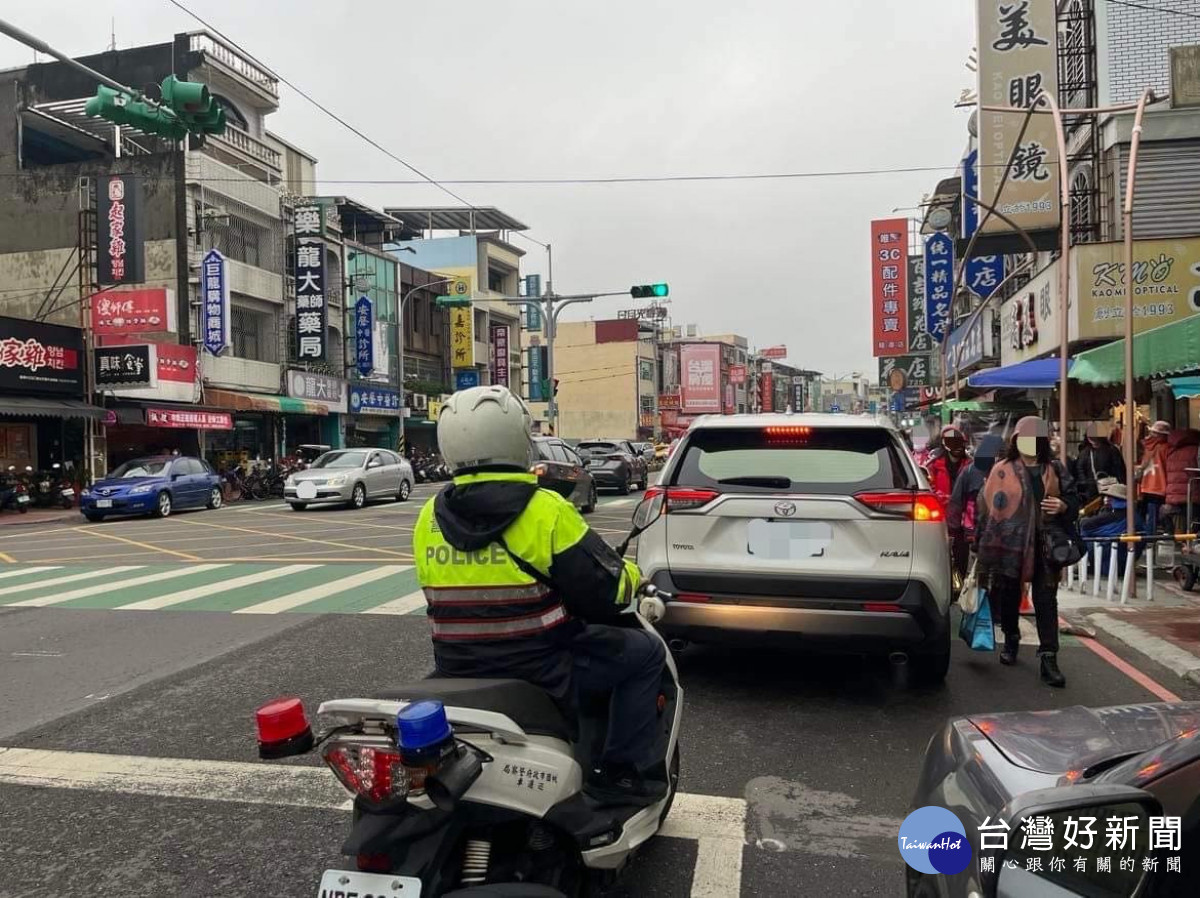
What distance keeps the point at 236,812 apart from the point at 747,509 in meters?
2.89

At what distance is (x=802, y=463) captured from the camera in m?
5.01

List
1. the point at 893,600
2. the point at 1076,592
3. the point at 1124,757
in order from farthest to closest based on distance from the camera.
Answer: the point at 1076,592 < the point at 893,600 < the point at 1124,757

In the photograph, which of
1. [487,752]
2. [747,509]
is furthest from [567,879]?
[747,509]

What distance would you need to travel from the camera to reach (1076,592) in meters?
8.89

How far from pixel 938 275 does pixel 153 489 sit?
77.9 ft

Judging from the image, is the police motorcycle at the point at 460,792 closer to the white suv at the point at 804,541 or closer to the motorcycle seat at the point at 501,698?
the motorcycle seat at the point at 501,698

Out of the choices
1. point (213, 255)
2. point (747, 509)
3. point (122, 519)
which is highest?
point (213, 255)

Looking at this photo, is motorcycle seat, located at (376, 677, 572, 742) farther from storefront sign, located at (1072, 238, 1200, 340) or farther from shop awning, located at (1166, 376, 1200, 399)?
storefront sign, located at (1072, 238, 1200, 340)

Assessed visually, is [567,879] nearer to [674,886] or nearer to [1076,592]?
[674,886]

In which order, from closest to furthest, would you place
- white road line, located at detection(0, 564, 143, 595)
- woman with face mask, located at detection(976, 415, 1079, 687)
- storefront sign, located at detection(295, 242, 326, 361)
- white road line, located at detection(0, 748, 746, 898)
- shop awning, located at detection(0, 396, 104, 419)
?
white road line, located at detection(0, 748, 746, 898) < woman with face mask, located at detection(976, 415, 1079, 687) < white road line, located at detection(0, 564, 143, 595) < shop awning, located at detection(0, 396, 104, 419) < storefront sign, located at detection(295, 242, 326, 361)

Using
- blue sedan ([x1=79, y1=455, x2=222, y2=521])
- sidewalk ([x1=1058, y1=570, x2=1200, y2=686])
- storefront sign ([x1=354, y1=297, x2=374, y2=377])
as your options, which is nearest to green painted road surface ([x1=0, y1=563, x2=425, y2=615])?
sidewalk ([x1=1058, y1=570, x2=1200, y2=686])

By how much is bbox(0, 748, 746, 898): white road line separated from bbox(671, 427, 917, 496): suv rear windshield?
180 centimetres

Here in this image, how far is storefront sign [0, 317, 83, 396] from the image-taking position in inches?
870

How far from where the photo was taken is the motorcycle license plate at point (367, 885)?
2.03 meters
